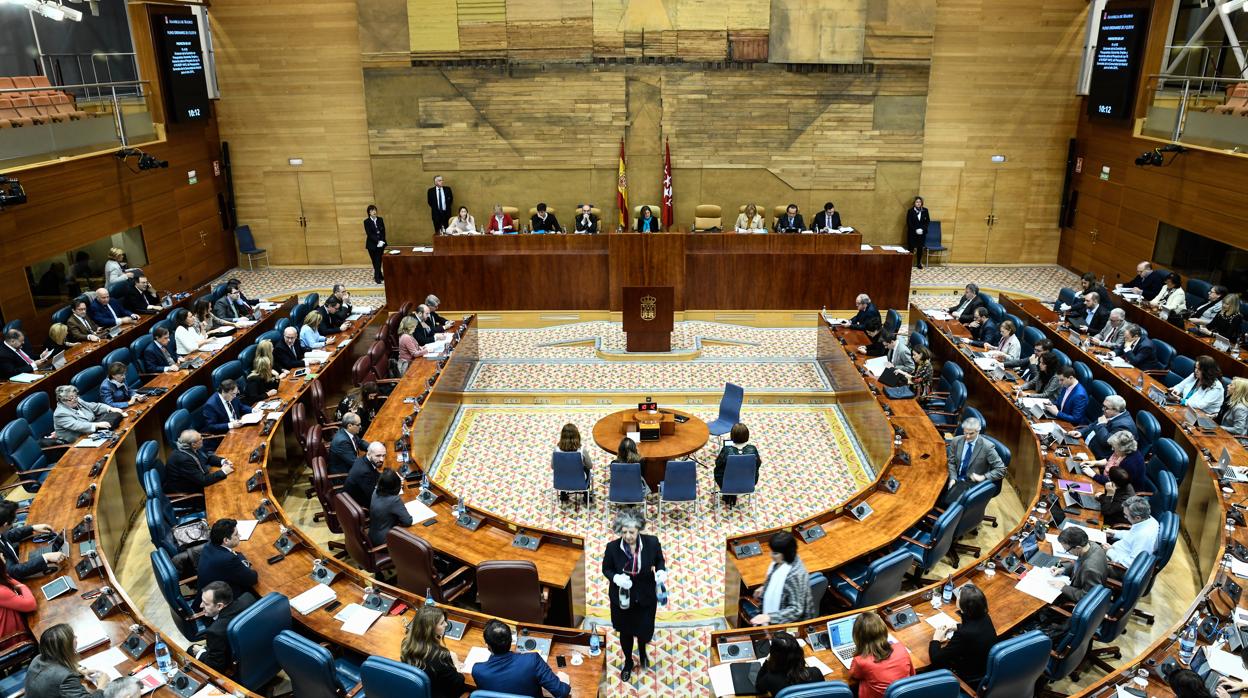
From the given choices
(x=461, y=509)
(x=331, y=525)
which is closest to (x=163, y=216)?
(x=331, y=525)

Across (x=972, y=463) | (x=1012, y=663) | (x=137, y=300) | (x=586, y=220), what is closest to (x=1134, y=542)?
(x=972, y=463)

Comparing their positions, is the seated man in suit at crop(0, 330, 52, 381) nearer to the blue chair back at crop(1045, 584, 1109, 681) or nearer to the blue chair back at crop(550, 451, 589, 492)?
the blue chair back at crop(550, 451, 589, 492)

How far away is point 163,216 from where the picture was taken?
55.6ft

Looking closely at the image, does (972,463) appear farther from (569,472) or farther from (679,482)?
(569,472)

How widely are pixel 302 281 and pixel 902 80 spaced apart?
46.3ft

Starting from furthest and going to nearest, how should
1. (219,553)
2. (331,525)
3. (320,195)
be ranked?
(320,195)
(331,525)
(219,553)

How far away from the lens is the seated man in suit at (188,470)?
7.86m

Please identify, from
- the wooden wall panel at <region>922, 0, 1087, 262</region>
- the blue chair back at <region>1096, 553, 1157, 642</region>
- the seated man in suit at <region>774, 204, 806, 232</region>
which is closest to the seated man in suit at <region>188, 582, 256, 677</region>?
the blue chair back at <region>1096, 553, 1157, 642</region>

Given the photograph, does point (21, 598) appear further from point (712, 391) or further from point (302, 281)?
point (302, 281)

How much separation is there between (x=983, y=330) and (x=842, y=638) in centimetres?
768

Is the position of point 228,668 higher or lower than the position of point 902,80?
lower

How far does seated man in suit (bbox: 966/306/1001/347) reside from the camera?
39.2 feet

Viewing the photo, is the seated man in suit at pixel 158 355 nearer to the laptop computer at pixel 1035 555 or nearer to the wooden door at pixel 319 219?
the wooden door at pixel 319 219

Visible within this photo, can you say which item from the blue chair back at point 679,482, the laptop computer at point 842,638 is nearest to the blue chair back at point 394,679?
the laptop computer at point 842,638
